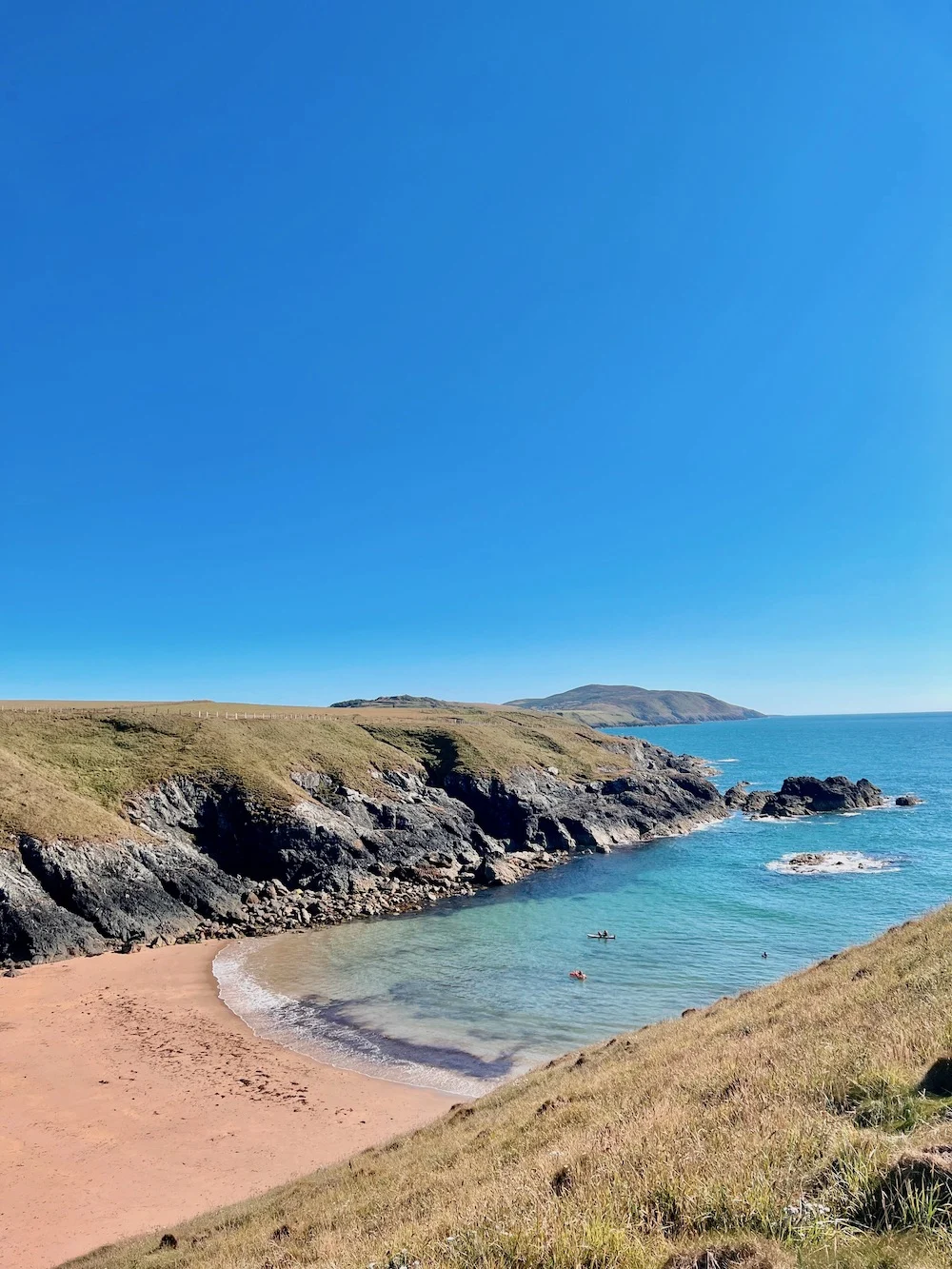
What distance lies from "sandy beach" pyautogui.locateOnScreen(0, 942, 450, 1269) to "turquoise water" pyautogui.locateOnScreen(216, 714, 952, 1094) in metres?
2.47

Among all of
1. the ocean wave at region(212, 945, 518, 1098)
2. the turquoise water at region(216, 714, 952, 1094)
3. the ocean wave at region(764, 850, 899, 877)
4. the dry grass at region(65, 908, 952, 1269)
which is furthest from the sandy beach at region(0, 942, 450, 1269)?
the ocean wave at region(764, 850, 899, 877)

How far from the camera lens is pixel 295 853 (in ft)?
170

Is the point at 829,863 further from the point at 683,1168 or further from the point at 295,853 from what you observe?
the point at 683,1168

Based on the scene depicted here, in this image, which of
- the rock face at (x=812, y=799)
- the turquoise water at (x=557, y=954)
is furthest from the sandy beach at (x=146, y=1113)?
the rock face at (x=812, y=799)

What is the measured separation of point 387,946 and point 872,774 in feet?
368

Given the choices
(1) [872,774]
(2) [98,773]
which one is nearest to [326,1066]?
(2) [98,773]

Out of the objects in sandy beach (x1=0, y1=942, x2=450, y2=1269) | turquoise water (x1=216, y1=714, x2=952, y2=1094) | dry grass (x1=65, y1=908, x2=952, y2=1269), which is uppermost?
dry grass (x1=65, y1=908, x2=952, y2=1269)

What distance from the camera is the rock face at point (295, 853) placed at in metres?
39.0

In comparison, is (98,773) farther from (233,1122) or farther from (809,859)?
(809,859)

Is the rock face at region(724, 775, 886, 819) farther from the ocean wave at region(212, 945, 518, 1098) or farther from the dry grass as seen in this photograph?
the dry grass

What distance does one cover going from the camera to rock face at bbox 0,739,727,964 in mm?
39031

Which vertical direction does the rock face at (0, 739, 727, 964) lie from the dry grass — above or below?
below

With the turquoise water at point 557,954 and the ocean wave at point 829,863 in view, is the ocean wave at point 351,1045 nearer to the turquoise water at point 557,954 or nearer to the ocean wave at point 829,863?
the turquoise water at point 557,954

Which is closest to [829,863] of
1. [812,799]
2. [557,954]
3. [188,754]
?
[557,954]
